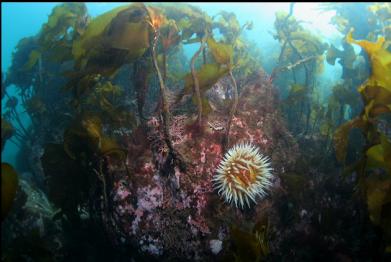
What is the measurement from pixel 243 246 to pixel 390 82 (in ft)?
5.85

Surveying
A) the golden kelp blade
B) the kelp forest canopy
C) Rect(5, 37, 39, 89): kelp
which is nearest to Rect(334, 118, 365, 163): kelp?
the kelp forest canopy

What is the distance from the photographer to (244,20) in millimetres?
25125

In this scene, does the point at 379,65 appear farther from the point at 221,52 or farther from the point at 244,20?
the point at 244,20

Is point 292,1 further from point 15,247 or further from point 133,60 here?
point 15,247

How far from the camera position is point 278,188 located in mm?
3211

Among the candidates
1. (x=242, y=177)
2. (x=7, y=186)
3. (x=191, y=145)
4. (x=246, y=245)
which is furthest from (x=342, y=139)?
(x=7, y=186)

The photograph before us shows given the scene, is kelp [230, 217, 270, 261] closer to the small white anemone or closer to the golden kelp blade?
the small white anemone

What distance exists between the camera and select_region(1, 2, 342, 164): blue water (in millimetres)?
12300

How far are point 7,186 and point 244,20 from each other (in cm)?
2522

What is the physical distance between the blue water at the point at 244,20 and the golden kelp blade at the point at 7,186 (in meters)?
8.43

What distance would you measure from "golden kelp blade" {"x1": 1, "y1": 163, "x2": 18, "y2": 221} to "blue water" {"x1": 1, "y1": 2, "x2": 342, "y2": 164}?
27.6 ft

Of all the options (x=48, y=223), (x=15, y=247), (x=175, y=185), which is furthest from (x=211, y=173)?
(x=48, y=223)

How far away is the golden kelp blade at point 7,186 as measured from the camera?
217cm

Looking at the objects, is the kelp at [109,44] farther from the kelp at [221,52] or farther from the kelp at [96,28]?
the kelp at [221,52]
